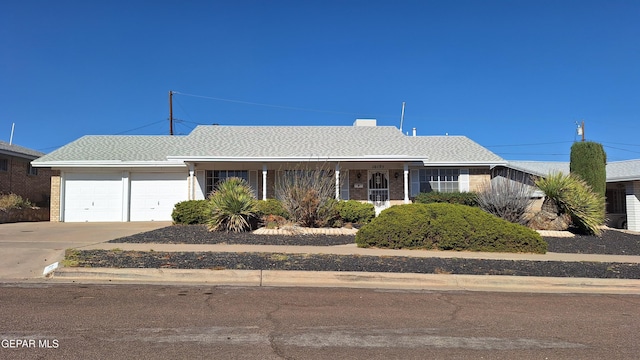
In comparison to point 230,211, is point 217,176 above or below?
above

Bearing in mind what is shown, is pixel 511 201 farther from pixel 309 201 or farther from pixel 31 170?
pixel 31 170

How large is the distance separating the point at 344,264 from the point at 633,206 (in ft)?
56.9

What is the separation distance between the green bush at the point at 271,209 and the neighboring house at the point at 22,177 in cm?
1400

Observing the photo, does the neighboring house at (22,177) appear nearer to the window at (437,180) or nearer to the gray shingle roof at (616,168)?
the window at (437,180)

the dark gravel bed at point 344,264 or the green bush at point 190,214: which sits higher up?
the green bush at point 190,214

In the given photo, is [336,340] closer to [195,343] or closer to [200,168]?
[195,343]

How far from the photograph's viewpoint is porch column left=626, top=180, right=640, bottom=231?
1936cm

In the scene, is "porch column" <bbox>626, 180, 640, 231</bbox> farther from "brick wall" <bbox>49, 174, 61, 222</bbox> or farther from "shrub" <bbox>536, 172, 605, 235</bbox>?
"brick wall" <bbox>49, 174, 61, 222</bbox>

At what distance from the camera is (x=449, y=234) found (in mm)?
11695

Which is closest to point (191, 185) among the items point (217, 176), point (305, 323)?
point (217, 176)

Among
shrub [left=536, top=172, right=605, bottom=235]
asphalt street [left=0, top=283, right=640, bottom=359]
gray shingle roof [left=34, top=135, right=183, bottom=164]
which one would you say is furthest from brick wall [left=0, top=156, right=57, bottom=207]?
shrub [left=536, top=172, right=605, bottom=235]

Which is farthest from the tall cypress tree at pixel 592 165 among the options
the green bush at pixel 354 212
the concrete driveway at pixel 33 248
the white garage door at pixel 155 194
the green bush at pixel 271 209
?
the concrete driveway at pixel 33 248

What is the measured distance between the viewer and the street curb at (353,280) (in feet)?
25.8

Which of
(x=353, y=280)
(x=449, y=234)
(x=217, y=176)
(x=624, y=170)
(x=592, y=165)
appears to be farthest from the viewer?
(x=624, y=170)
